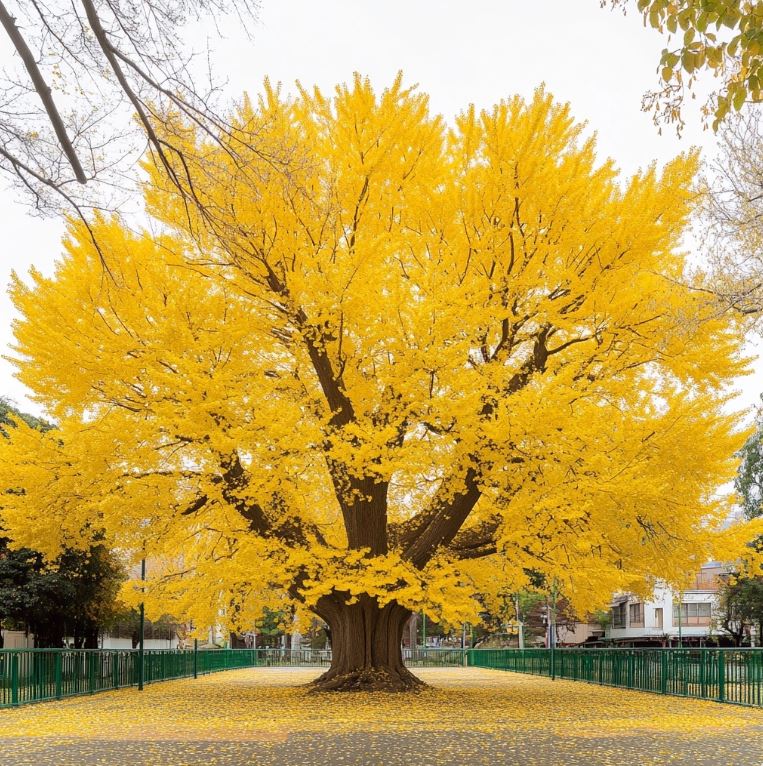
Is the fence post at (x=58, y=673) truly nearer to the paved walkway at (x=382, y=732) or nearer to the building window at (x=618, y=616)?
the paved walkway at (x=382, y=732)

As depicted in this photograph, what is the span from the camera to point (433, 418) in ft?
→ 54.9

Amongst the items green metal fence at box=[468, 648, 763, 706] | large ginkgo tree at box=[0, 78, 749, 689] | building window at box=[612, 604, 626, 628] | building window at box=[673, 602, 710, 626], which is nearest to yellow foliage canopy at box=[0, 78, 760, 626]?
large ginkgo tree at box=[0, 78, 749, 689]

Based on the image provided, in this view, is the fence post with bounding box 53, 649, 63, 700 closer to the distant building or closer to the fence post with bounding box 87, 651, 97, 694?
the fence post with bounding box 87, 651, 97, 694

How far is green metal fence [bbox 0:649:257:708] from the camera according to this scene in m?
16.4

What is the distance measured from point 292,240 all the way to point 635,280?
22.5 ft

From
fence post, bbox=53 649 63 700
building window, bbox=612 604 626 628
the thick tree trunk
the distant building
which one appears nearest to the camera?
fence post, bbox=53 649 63 700

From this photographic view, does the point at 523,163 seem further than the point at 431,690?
No

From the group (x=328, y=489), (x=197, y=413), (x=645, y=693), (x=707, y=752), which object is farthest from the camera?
(x=328, y=489)

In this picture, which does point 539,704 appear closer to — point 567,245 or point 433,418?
point 433,418

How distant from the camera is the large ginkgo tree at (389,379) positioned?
54.7 feet

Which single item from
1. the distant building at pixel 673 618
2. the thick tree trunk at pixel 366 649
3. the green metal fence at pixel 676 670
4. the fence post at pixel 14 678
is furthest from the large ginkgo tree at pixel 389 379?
the distant building at pixel 673 618

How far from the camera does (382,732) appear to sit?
38.4 feet

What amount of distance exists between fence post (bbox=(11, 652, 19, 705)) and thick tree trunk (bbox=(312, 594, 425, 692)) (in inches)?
232

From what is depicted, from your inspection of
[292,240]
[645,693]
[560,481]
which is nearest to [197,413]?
[292,240]
